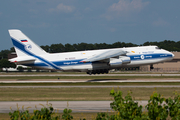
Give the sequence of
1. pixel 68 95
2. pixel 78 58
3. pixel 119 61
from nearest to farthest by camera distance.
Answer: pixel 68 95
pixel 119 61
pixel 78 58

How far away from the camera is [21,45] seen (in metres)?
44.7

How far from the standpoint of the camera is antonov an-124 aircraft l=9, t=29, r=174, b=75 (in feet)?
143

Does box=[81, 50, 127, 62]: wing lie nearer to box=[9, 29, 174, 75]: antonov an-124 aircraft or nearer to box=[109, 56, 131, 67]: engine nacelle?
box=[9, 29, 174, 75]: antonov an-124 aircraft

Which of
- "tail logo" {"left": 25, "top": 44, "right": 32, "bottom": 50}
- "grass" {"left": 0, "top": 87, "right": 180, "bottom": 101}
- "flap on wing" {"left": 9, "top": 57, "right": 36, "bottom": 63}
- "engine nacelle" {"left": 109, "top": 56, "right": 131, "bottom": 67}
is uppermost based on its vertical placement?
"tail logo" {"left": 25, "top": 44, "right": 32, "bottom": 50}

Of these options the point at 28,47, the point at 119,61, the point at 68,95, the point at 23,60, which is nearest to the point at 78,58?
the point at 119,61

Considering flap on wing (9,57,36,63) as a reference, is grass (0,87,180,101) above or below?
below

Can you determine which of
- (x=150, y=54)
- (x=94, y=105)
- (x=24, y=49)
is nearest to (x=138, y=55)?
(x=150, y=54)

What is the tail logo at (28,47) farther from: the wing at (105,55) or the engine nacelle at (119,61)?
the engine nacelle at (119,61)

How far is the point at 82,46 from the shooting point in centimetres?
16675

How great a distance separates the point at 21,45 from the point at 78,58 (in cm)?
1123

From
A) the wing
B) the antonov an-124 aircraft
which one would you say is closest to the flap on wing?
the antonov an-124 aircraft

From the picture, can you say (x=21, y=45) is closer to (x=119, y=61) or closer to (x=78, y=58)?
(x=78, y=58)

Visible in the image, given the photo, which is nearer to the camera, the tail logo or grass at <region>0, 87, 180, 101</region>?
grass at <region>0, 87, 180, 101</region>

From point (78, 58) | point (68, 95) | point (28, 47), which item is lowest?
point (68, 95)
